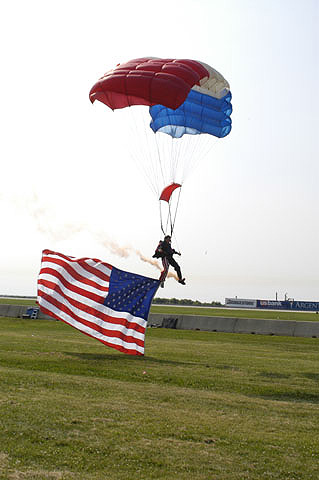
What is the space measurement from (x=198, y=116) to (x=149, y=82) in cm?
369

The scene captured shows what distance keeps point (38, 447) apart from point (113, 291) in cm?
1023

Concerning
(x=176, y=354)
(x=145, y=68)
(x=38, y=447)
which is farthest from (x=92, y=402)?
(x=145, y=68)

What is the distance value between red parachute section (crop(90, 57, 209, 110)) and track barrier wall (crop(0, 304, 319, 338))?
44.8 feet

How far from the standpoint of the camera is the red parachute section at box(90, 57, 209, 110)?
49.5 ft

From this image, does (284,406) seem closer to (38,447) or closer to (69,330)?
(38,447)

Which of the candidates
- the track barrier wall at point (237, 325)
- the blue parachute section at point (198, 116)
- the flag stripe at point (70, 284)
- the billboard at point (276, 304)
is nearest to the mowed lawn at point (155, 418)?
the flag stripe at point (70, 284)

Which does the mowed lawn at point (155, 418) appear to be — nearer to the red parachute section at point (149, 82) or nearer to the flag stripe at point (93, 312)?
the flag stripe at point (93, 312)

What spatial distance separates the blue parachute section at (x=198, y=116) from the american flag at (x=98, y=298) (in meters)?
5.88

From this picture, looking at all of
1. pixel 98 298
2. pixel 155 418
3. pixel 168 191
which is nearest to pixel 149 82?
pixel 168 191

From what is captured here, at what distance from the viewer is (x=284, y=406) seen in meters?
8.91

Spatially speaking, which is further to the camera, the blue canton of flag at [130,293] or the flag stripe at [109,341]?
the blue canton of flag at [130,293]

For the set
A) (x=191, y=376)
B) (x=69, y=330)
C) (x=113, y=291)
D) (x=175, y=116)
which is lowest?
(x=69, y=330)

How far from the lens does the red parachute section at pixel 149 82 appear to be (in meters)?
15.1

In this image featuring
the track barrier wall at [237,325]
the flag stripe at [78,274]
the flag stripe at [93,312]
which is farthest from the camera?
the track barrier wall at [237,325]
